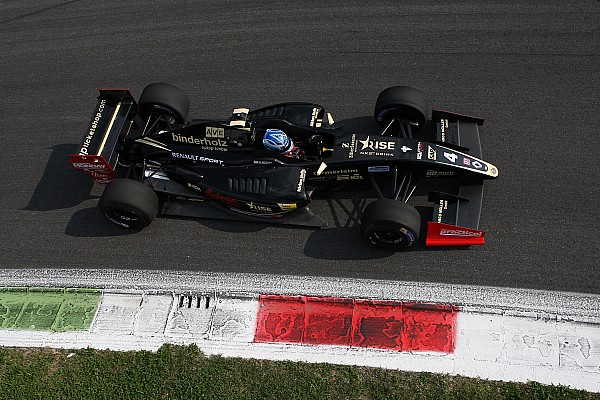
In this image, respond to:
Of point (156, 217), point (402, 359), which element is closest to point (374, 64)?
point (156, 217)

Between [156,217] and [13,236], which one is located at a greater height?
[156,217]

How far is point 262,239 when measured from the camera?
29.9ft

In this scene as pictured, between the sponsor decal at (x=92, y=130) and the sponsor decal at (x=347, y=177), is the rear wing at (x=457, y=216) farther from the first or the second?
the sponsor decal at (x=92, y=130)

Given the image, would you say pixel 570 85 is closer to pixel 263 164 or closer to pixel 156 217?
pixel 263 164

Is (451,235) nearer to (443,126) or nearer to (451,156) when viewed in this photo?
(451,156)

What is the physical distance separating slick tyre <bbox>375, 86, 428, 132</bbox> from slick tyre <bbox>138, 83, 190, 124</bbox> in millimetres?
3378

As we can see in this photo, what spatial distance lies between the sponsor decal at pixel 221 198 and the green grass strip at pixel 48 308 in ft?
7.49

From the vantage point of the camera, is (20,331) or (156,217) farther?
(156,217)

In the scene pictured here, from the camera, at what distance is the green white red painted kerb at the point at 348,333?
307 inches

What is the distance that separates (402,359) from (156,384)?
3440 millimetres

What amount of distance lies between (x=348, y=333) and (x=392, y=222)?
173 centimetres

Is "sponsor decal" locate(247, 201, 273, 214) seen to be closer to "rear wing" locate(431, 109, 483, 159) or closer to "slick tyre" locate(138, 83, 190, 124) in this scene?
"slick tyre" locate(138, 83, 190, 124)

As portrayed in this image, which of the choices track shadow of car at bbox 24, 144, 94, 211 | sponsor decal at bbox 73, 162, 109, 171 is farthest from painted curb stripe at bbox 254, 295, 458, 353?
track shadow of car at bbox 24, 144, 94, 211

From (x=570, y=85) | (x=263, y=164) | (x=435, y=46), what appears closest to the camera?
(x=263, y=164)
